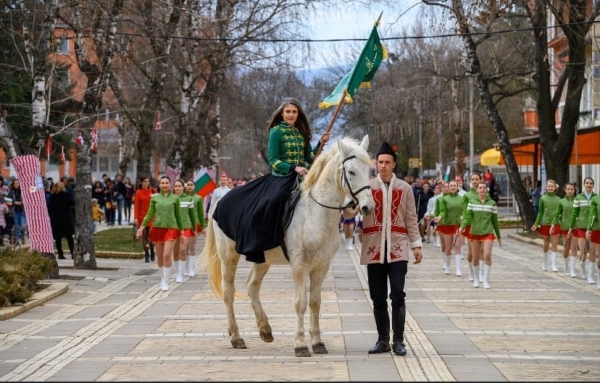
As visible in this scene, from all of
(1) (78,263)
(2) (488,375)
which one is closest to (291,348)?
(2) (488,375)

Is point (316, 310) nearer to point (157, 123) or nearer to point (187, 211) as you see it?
point (187, 211)

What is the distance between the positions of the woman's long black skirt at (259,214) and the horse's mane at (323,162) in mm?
317

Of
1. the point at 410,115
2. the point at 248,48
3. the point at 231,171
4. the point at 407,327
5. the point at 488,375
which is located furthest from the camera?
the point at 231,171

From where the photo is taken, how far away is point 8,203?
105 feet

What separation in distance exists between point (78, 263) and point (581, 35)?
14.9 meters

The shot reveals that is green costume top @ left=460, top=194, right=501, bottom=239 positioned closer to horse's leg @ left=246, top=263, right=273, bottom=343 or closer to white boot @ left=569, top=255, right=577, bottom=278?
white boot @ left=569, top=255, right=577, bottom=278

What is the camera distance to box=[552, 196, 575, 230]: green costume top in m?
22.8

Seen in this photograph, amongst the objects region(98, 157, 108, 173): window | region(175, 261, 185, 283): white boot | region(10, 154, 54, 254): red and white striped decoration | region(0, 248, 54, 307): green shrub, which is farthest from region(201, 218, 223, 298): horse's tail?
region(98, 157, 108, 173): window

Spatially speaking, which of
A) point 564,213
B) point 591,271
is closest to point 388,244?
point 591,271

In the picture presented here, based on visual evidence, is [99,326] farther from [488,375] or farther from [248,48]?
[248,48]

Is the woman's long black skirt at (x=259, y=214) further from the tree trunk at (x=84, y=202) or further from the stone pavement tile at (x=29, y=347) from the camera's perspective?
the tree trunk at (x=84, y=202)

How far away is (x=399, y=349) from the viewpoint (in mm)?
11891

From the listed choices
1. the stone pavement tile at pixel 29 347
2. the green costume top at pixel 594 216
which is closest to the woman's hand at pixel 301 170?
the stone pavement tile at pixel 29 347

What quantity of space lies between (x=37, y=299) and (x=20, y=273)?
0.61m
